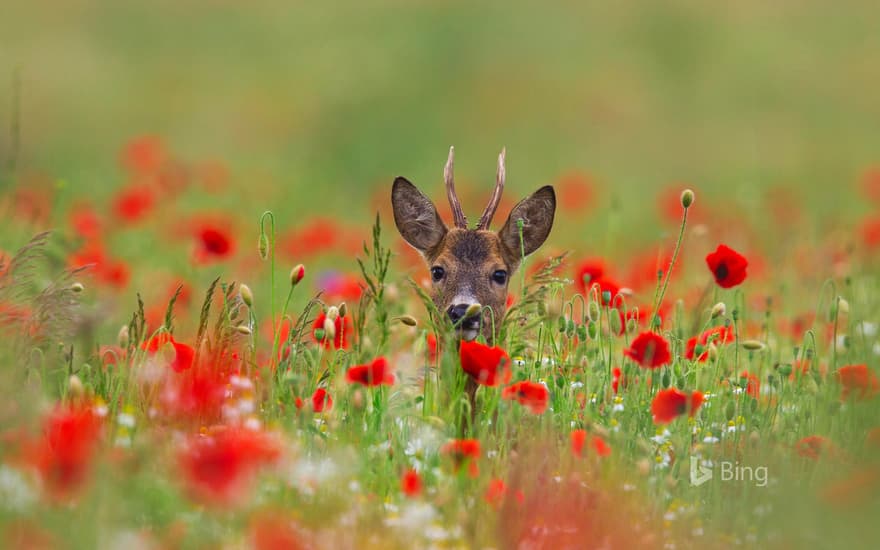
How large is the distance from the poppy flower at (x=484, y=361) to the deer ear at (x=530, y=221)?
164 centimetres

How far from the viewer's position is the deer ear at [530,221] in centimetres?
592

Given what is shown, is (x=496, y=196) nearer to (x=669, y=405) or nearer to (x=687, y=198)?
(x=687, y=198)

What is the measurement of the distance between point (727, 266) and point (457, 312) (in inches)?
42.4

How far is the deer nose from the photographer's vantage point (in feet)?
17.0

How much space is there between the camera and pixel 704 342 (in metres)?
5.36

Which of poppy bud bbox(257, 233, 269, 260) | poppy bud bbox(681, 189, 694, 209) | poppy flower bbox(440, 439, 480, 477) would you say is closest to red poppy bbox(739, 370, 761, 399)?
poppy bud bbox(681, 189, 694, 209)

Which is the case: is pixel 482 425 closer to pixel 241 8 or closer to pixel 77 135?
pixel 77 135

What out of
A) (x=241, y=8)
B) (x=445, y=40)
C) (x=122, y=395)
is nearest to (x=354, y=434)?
(x=122, y=395)

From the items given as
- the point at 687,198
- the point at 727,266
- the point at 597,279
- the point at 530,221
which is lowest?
the point at 727,266

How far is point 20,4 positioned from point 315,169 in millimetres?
7984

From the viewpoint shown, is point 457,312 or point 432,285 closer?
point 457,312

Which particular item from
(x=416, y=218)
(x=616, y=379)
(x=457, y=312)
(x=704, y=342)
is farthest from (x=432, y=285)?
(x=704, y=342)

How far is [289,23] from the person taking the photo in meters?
20.5

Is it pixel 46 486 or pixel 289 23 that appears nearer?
pixel 46 486
